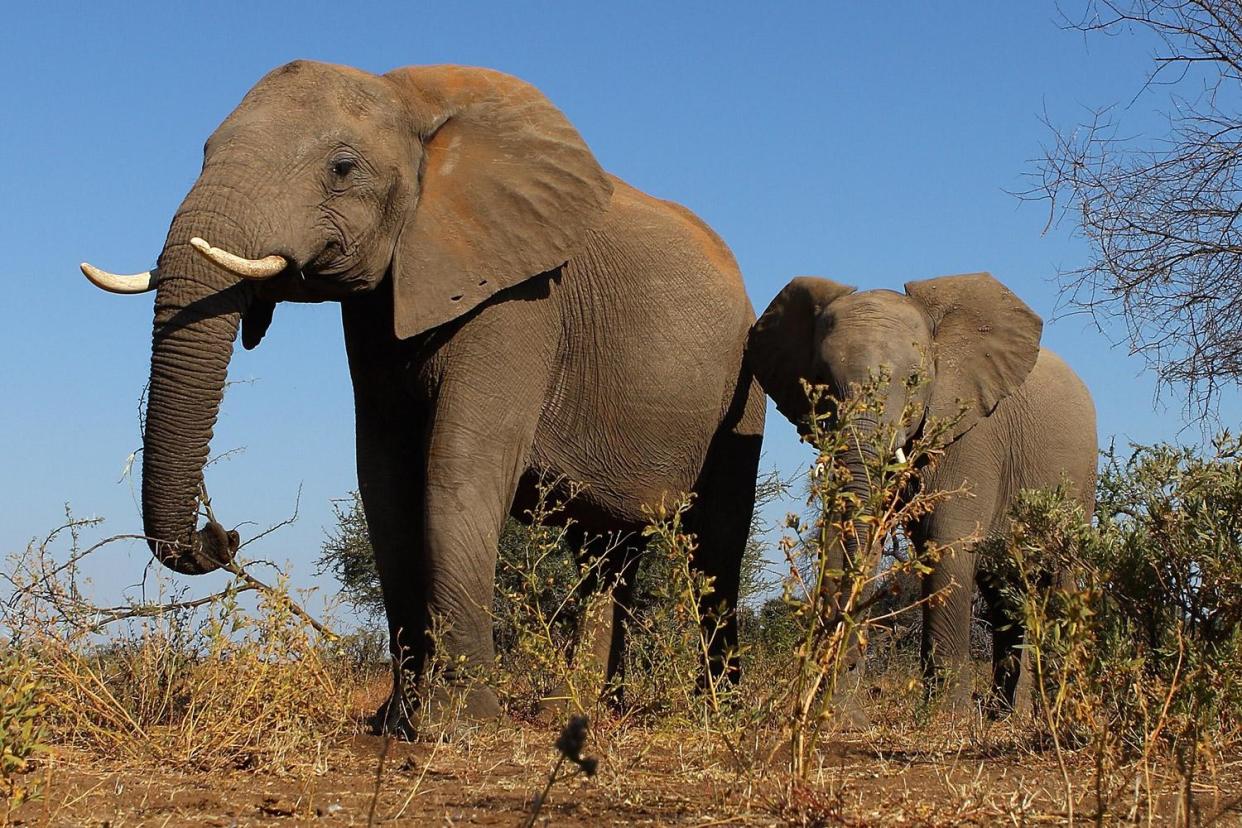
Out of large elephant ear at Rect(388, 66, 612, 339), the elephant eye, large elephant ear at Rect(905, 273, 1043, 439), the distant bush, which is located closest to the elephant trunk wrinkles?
the elephant eye

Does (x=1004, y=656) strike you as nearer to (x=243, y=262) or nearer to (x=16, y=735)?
(x=243, y=262)

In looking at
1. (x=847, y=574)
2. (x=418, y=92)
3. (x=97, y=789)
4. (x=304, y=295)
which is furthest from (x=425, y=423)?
(x=847, y=574)

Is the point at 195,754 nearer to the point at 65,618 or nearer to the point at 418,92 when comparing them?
the point at 65,618

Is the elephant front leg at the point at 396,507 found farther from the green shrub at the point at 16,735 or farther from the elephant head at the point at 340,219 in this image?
the green shrub at the point at 16,735

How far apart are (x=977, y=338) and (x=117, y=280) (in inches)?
227

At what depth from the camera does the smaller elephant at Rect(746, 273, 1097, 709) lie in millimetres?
9461

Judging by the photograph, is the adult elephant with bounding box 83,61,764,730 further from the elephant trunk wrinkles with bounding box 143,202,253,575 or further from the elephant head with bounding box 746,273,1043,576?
the elephant head with bounding box 746,273,1043,576

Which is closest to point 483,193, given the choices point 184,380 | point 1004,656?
point 184,380

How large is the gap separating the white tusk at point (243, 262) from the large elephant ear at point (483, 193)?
765mm

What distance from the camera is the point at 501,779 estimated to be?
5.41m

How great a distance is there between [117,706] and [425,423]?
228cm

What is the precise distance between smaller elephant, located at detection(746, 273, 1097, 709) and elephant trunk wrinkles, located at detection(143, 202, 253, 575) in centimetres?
370

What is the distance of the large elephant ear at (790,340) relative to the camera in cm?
965

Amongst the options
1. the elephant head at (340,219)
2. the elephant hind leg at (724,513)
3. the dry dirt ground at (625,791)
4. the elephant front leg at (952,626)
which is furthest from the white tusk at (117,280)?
the elephant front leg at (952,626)
